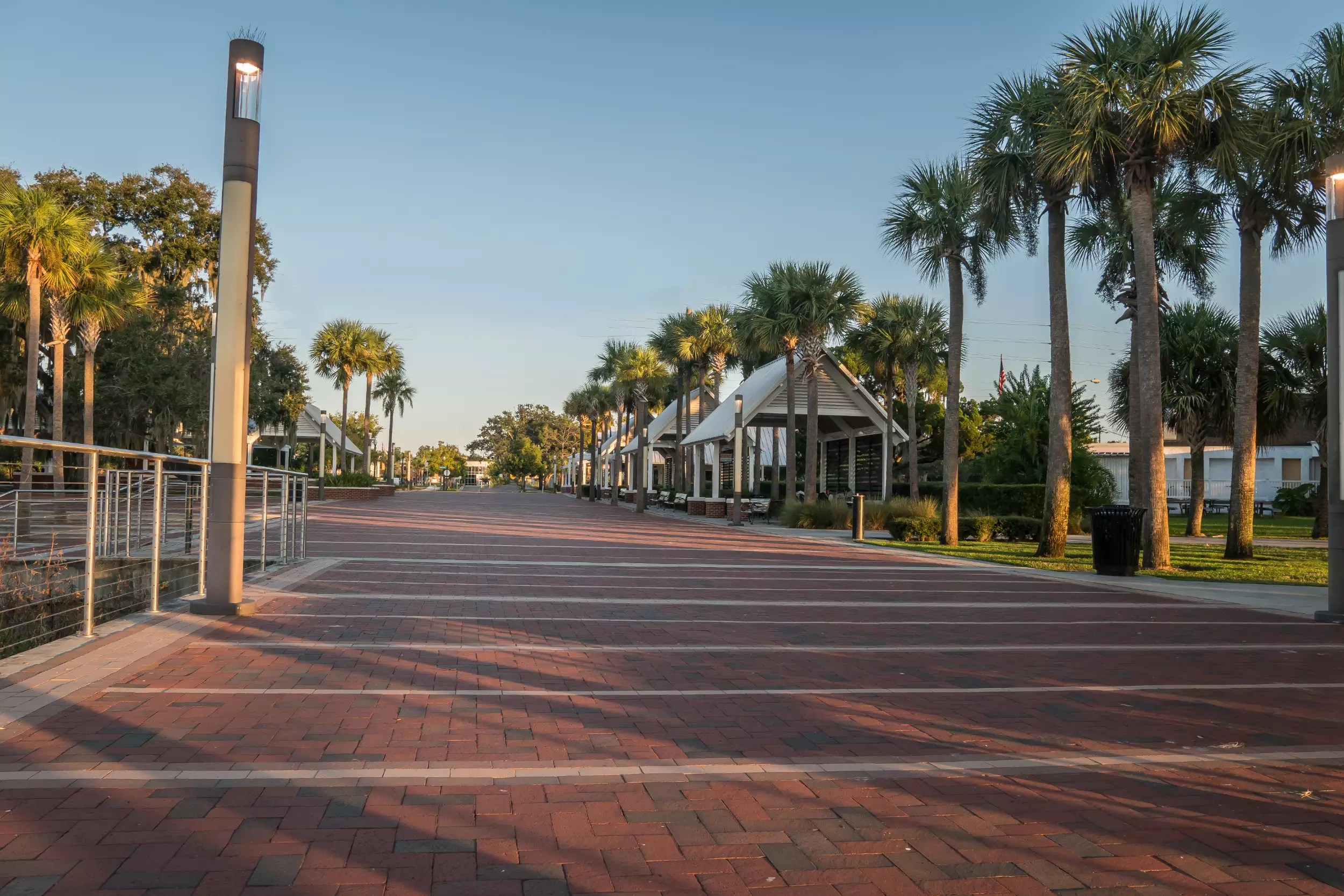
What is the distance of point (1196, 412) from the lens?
3031cm

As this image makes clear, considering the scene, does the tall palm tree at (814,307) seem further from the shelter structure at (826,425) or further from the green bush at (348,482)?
the green bush at (348,482)

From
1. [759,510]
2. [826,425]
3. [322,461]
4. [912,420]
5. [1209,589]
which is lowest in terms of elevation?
[1209,589]

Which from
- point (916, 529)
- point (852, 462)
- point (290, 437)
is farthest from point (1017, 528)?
point (290, 437)

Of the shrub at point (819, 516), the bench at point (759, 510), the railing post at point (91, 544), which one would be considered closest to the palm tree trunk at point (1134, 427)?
the shrub at point (819, 516)

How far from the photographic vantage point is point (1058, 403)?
810 inches

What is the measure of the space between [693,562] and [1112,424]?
21198 mm

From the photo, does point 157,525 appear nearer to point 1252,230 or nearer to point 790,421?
point 1252,230

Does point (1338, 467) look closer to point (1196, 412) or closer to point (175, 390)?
point (1196, 412)

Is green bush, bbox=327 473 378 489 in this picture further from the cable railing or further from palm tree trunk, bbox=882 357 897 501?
the cable railing

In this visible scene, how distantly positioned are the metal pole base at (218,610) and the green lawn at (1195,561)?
13.7 meters

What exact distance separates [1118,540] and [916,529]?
9.12 m

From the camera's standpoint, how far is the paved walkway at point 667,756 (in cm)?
387

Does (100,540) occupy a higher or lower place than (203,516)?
lower

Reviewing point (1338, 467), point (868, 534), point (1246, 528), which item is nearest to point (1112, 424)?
point (868, 534)
